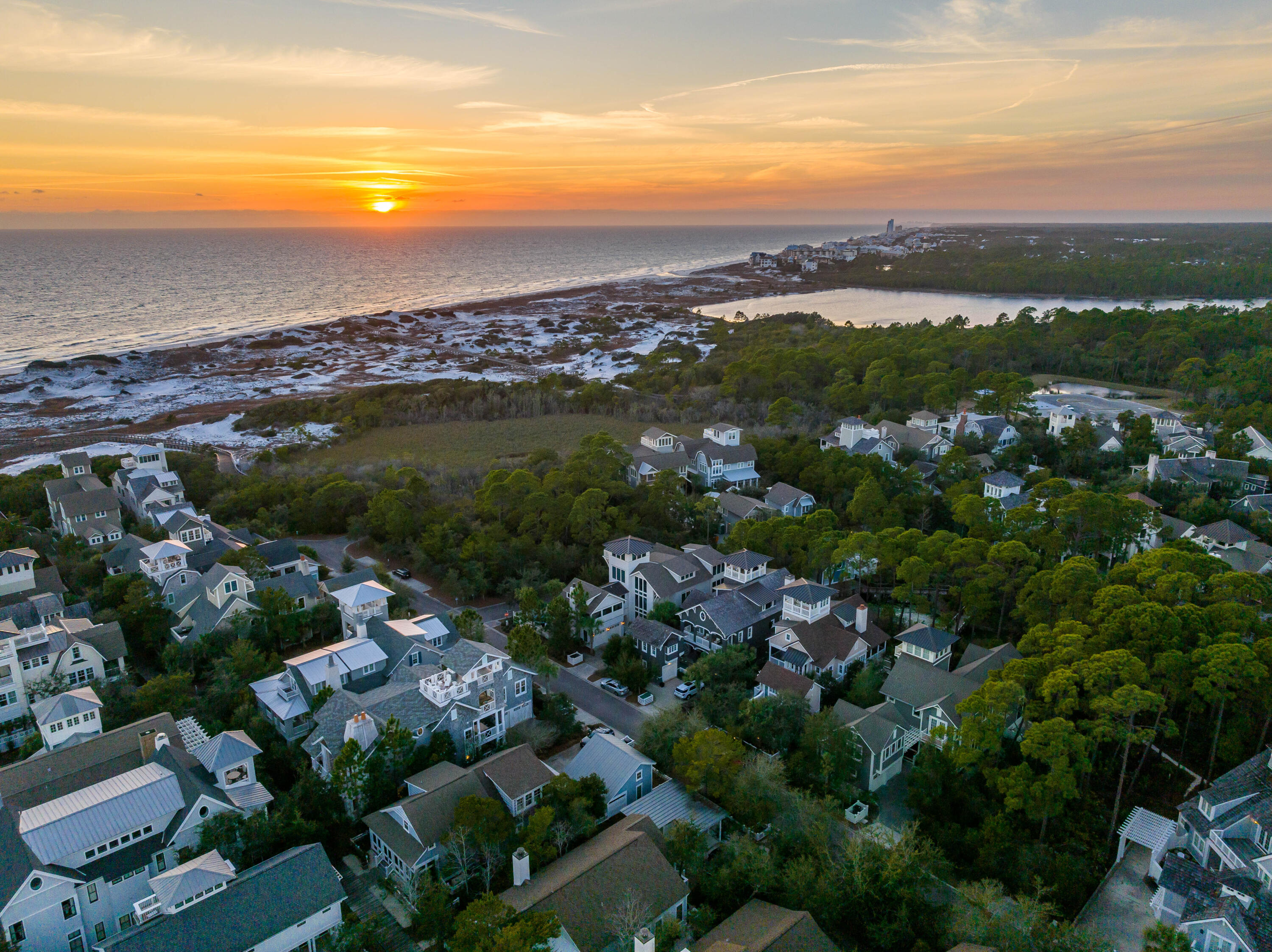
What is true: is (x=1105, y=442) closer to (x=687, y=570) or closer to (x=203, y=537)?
(x=687, y=570)

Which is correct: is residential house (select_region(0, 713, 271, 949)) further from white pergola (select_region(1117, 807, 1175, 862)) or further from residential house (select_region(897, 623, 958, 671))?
white pergola (select_region(1117, 807, 1175, 862))

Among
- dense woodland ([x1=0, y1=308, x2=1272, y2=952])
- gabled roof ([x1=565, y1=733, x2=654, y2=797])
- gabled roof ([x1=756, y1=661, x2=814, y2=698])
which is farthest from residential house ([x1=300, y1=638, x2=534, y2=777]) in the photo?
gabled roof ([x1=756, y1=661, x2=814, y2=698])

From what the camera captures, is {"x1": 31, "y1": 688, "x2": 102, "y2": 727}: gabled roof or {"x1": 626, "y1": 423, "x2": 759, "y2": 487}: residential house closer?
{"x1": 31, "y1": 688, "x2": 102, "y2": 727}: gabled roof

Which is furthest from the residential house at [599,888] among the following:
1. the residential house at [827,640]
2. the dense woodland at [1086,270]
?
the dense woodland at [1086,270]

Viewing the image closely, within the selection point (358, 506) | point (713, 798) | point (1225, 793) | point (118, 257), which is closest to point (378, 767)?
point (713, 798)

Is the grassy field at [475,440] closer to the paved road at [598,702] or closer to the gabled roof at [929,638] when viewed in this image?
the paved road at [598,702]
